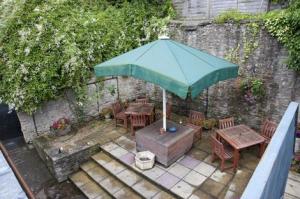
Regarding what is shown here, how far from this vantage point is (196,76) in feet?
15.4

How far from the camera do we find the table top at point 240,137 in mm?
5534

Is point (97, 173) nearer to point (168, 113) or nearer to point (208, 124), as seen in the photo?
point (168, 113)

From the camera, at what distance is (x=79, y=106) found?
27.4ft

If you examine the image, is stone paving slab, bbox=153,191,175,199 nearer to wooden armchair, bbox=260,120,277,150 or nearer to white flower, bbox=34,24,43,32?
wooden armchair, bbox=260,120,277,150

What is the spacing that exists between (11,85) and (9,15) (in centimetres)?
237

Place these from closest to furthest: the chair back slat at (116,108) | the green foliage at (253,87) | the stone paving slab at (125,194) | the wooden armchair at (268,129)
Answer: the stone paving slab at (125,194) < the wooden armchair at (268,129) < the green foliage at (253,87) < the chair back slat at (116,108)

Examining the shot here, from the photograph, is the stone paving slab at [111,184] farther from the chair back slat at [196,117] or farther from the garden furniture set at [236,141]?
the chair back slat at [196,117]

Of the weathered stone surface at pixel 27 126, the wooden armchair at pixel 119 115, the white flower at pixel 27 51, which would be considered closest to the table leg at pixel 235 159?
the wooden armchair at pixel 119 115

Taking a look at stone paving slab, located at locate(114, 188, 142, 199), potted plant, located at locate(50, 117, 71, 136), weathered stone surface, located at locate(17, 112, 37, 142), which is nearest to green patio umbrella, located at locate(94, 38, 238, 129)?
stone paving slab, located at locate(114, 188, 142, 199)

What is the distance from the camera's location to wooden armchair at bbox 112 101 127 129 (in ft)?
26.5

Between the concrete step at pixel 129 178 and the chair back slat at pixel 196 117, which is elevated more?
the chair back slat at pixel 196 117

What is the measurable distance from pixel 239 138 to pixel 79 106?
5.57 meters

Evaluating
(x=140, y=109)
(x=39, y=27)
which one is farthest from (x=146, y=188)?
(x=39, y=27)

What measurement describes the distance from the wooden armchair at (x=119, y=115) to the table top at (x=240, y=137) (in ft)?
11.1
